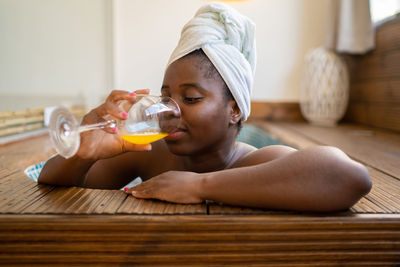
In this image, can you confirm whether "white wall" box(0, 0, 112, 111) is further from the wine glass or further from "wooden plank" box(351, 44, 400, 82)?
"wooden plank" box(351, 44, 400, 82)

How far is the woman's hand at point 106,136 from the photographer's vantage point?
1005 millimetres

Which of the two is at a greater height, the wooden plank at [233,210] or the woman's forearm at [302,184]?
the woman's forearm at [302,184]

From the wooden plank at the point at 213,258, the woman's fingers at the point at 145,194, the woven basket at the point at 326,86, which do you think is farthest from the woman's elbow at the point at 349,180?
the woven basket at the point at 326,86

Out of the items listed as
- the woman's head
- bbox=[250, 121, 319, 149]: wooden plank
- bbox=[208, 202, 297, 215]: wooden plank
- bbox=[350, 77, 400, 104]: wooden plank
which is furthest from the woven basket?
bbox=[208, 202, 297, 215]: wooden plank

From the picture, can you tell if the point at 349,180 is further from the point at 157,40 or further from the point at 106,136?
the point at 157,40

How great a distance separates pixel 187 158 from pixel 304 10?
290 cm

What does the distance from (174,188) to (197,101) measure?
33 centimetres

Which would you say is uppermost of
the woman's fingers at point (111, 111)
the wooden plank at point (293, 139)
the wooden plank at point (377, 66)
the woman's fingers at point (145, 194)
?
the wooden plank at point (377, 66)

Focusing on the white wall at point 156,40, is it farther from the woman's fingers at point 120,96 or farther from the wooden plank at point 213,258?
the wooden plank at point 213,258

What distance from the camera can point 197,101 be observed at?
114cm

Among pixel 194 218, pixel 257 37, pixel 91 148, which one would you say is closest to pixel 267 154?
pixel 194 218

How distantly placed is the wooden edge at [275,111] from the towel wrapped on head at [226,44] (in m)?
2.40

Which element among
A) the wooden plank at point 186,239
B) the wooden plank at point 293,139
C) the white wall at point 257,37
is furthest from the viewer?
the white wall at point 257,37

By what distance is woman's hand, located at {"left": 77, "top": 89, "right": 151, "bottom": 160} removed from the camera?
1.00 metres
